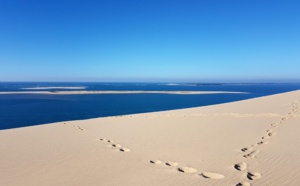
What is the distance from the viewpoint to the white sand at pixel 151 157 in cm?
590

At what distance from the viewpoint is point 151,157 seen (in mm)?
7715

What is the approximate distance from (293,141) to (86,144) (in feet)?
25.0

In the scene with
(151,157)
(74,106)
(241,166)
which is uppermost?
(241,166)

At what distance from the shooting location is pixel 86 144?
952cm

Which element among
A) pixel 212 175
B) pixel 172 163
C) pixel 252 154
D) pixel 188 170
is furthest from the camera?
pixel 252 154

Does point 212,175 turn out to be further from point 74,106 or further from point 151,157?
→ point 74,106

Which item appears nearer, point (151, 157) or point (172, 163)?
point (172, 163)

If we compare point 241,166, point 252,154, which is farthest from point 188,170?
point 252,154

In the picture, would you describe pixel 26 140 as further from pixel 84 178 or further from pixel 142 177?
pixel 142 177

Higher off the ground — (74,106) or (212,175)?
(212,175)

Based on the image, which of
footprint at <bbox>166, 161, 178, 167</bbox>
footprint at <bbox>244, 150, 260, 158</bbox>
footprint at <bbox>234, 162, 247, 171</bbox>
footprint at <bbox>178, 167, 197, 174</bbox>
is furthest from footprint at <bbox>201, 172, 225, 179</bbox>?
footprint at <bbox>244, 150, 260, 158</bbox>

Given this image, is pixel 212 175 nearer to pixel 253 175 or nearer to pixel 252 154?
pixel 253 175

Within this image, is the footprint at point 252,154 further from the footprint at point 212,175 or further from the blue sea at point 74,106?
the blue sea at point 74,106

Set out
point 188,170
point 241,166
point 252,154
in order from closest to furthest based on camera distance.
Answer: point 188,170 < point 241,166 < point 252,154
